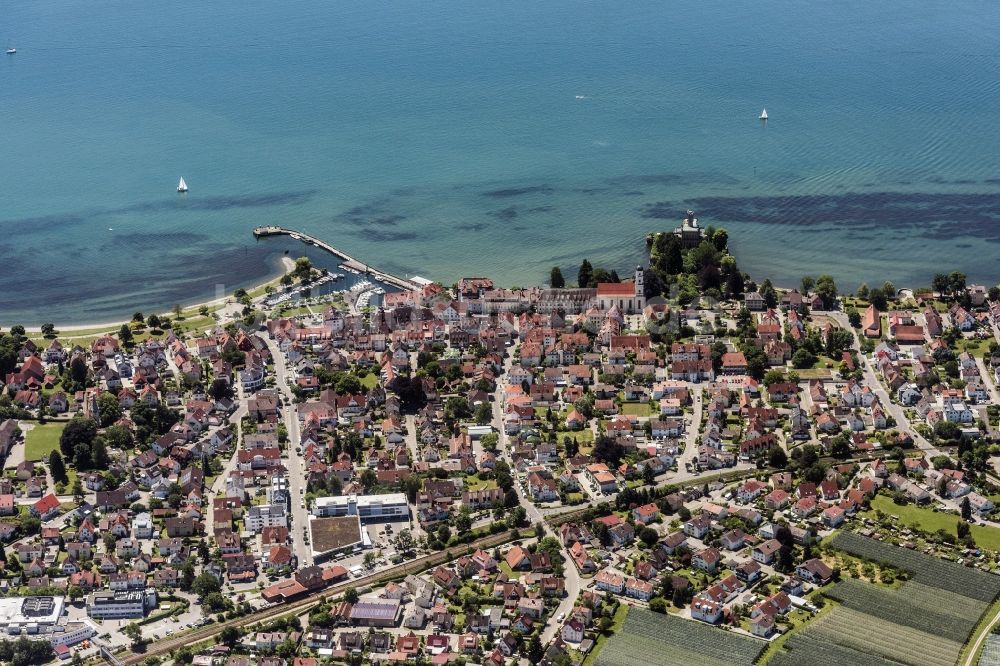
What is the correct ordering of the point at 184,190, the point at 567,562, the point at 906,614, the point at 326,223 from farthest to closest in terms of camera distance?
1. the point at 184,190
2. the point at 326,223
3. the point at 567,562
4. the point at 906,614

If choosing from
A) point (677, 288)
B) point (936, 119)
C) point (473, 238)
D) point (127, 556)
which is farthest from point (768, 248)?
point (127, 556)

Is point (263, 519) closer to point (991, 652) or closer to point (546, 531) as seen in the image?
point (546, 531)

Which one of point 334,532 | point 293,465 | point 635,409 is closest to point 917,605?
point 635,409

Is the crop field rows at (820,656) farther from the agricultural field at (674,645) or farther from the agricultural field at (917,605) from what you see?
the agricultural field at (917,605)

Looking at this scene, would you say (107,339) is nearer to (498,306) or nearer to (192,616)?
(498,306)

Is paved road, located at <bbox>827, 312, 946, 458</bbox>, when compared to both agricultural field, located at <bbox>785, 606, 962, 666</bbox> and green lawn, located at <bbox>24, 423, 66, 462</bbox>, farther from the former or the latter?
green lawn, located at <bbox>24, 423, 66, 462</bbox>

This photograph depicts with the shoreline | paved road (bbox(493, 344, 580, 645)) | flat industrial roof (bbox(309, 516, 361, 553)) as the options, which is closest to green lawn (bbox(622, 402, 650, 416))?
paved road (bbox(493, 344, 580, 645))
